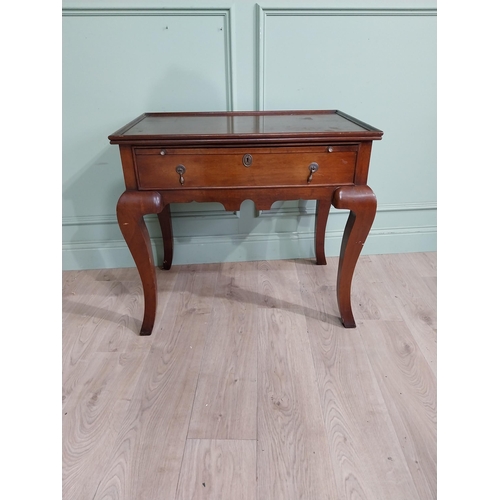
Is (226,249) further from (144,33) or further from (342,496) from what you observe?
(342,496)

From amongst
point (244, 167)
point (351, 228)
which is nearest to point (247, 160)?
point (244, 167)

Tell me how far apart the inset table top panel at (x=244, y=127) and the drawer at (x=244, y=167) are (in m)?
0.05

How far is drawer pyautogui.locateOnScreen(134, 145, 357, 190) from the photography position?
1.35 metres

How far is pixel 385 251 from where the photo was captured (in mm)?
2201

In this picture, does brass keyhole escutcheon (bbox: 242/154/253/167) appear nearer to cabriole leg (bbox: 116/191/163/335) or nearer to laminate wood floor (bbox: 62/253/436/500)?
cabriole leg (bbox: 116/191/163/335)

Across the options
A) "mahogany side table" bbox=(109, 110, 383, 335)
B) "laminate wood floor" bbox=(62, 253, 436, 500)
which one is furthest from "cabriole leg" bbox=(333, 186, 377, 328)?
"laminate wood floor" bbox=(62, 253, 436, 500)

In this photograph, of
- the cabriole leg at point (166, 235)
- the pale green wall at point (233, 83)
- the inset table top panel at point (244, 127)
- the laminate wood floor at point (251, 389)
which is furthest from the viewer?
the cabriole leg at point (166, 235)

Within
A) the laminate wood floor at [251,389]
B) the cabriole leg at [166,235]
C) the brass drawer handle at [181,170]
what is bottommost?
the laminate wood floor at [251,389]

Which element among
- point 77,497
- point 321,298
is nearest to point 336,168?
point 321,298

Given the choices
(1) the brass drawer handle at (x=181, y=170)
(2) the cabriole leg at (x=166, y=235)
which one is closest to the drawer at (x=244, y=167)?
(1) the brass drawer handle at (x=181, y=170)

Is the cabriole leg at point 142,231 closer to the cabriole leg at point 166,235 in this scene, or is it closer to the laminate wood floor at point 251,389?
the laminate wood floor at point 251,389

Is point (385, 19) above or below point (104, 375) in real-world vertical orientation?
above

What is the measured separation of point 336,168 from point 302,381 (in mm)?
699

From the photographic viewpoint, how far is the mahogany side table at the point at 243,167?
1319 millimetres
